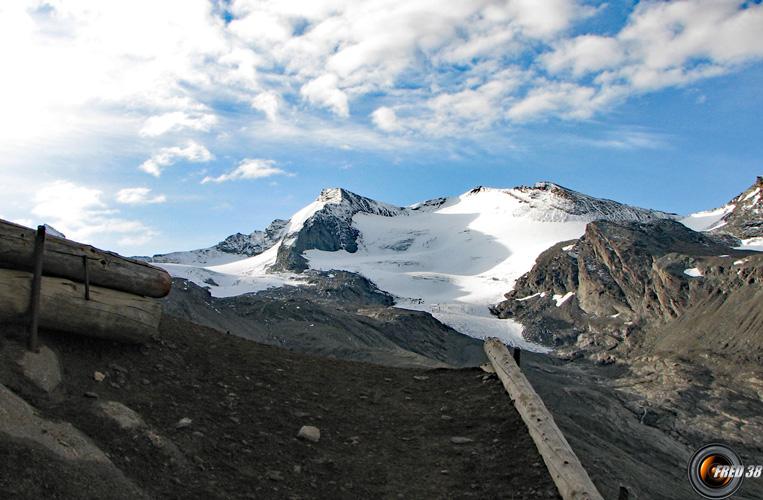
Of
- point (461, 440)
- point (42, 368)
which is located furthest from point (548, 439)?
point (42, 368)

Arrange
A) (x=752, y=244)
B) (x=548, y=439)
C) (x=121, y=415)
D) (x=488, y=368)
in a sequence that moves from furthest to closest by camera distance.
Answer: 1. (x=752, y=244)
2. (x=488, y=368)
3. (x=548, y=439)
4. (x=121, y=415)

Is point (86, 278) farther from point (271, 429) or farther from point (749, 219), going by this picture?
point (749, 219)

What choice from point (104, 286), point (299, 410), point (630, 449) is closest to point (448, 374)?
point (299, 410)

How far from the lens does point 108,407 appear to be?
30.9 feet

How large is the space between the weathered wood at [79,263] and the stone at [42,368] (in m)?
1.58

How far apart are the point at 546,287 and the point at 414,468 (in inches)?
6584

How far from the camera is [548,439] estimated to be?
10.1m

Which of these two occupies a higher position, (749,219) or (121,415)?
(749,219)

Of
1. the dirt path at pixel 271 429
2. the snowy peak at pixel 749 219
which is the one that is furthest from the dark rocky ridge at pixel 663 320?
the dirt path at pixel 271 429

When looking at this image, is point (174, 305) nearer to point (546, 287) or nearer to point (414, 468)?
point (414, 468)
